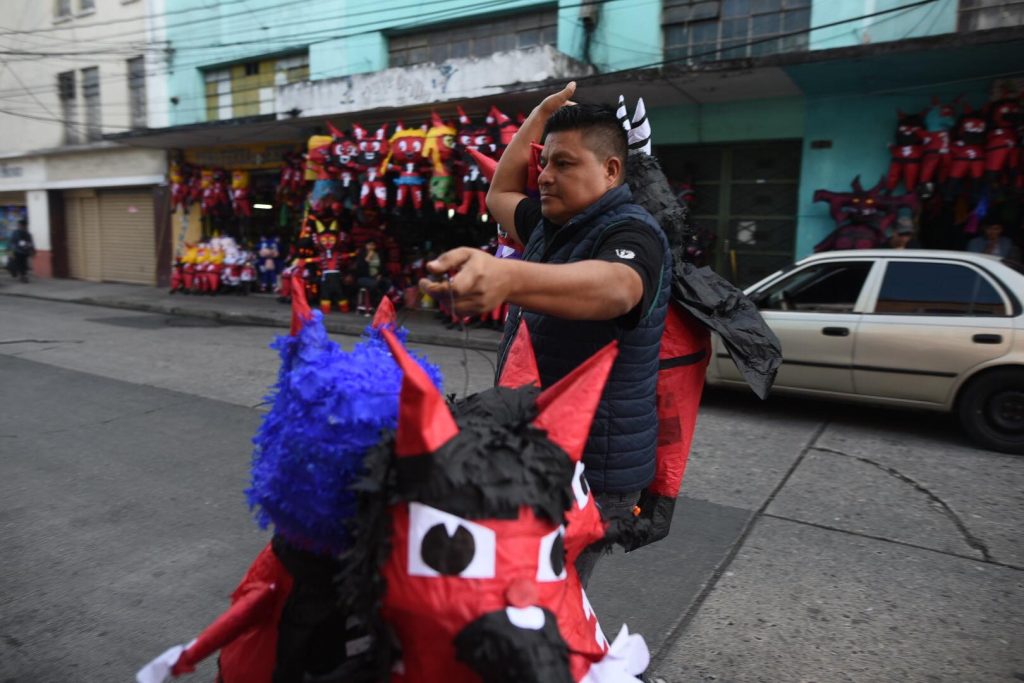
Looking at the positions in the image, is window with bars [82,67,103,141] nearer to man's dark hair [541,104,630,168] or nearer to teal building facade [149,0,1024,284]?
teal building facade [149,0,1024,284]

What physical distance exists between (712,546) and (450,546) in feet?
9.92

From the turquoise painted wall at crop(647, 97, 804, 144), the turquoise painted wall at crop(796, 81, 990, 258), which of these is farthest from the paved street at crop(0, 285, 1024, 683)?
the turquoise painted wall at crop(647, 97, 804, 144)

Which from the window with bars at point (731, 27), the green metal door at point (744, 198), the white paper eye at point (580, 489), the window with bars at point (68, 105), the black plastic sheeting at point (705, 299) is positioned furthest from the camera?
the window with bars at point (68, 105)

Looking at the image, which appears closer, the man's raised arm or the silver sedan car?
the man's raised arm

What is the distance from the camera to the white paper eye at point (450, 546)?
116 cm

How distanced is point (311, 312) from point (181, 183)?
17.5m

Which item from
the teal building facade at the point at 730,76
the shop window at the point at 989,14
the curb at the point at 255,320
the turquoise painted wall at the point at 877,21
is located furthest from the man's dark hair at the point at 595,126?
the shop window at the point at 989,14

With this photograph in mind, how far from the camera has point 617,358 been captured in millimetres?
1768

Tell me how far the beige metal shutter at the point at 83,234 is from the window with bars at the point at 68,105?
1605mm

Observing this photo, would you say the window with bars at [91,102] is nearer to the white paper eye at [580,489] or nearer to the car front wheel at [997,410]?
the car front wheel at [997,410]

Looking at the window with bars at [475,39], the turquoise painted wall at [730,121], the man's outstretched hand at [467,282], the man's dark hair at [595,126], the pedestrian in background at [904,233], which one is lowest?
the man's outstretched hand at [467,282]

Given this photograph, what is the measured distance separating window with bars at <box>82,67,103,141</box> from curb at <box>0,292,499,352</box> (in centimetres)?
517

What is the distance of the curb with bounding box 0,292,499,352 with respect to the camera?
10773 mm

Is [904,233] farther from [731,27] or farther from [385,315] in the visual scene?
[385,315]
